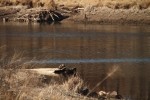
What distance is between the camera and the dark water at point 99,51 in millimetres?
19477

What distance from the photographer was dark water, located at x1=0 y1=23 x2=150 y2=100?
19477mm

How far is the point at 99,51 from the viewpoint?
29969mm

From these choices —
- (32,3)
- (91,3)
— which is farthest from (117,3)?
(32,3)

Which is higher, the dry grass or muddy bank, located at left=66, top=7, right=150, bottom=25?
the dry grass

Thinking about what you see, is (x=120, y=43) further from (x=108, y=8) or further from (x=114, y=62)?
(x=108, y=8)

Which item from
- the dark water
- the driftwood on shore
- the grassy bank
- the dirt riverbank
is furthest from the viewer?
the grassy bank

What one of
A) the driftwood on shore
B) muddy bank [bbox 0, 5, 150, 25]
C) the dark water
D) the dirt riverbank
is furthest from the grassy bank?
the dark water

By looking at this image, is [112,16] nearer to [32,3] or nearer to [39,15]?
[39,15]

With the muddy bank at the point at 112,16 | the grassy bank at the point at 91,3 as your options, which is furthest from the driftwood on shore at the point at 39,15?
the grassy bank at the point at 91,3

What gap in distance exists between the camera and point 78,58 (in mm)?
26656

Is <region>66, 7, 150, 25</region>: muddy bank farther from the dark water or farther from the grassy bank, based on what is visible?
the dark water

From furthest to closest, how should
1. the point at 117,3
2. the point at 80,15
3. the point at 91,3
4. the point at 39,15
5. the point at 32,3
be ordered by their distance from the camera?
the point at 32,3 < the point at 91,3 < the point at 117,3 < the point at 39,15 < the point at 80,15

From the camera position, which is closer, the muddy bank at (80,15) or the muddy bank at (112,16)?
the muddy bank at (112,16)

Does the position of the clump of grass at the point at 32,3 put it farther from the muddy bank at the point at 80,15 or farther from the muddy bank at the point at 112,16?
the muddy bank at the point at 112,16
